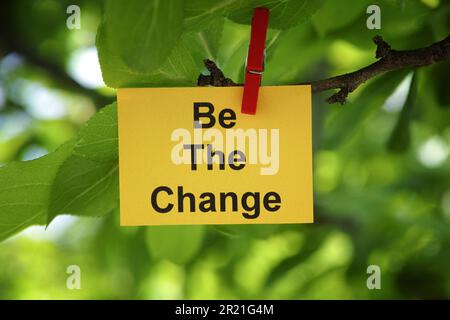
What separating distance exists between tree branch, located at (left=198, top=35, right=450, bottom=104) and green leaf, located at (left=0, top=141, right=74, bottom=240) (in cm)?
Result: 11

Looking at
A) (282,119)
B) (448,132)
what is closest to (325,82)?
(282,119)

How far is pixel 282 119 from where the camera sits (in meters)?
0.42

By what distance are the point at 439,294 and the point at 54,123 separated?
0.64 meters

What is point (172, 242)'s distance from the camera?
601 mm

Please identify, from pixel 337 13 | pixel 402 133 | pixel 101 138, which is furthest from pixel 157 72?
pixel 402 133

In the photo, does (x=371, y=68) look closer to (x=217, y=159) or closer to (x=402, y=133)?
(x=217, y=159)

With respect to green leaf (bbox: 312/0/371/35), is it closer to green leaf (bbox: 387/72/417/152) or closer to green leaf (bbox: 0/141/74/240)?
green leaf (bbox: 387/72/417/152)

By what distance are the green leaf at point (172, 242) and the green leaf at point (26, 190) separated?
0.19m

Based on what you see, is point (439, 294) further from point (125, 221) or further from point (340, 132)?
point (125, 221)

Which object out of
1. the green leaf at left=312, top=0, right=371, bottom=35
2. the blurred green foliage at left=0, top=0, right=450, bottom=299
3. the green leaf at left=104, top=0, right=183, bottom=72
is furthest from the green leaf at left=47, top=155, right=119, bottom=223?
the green leaf at left=312, top=0, right=371, bottom=35

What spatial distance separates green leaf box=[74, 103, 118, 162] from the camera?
40 centimetres

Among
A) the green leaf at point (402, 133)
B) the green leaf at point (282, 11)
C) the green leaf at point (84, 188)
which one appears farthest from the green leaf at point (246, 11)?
the green leaf at point (402, 133)

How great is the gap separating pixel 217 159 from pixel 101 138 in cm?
8

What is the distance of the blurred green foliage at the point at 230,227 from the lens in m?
0.40
